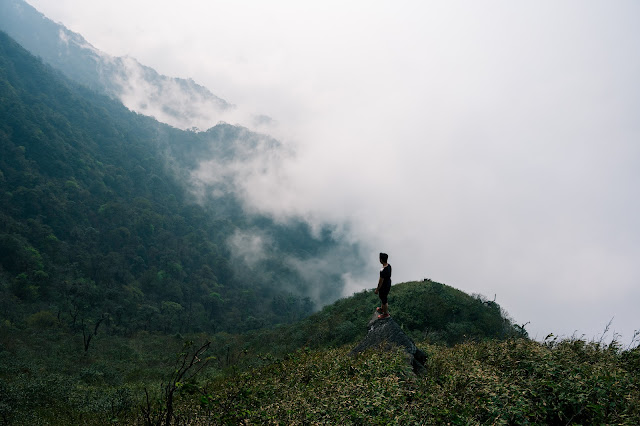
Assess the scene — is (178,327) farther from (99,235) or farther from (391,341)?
(391,341)

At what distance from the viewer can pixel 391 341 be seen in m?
10.1

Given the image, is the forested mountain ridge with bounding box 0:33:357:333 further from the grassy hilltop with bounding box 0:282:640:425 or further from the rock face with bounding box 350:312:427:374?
the rock face with bounding box 350:312:427:374

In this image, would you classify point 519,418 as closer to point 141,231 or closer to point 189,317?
point 189,317

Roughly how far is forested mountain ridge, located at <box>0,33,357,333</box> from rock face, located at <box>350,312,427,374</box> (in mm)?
55660

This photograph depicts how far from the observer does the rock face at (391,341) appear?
9.45 m

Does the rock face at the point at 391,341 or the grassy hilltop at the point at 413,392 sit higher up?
the rock face at the point at 391,341

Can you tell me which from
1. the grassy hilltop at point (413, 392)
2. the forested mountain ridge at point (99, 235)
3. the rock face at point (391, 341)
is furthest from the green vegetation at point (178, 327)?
the forested mountain ridge at point (99, 235)

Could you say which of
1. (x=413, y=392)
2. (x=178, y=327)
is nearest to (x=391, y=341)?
(x=413, y=392)

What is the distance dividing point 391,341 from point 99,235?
11497cm

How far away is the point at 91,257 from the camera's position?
88938mm

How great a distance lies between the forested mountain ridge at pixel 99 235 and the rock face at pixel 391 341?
55.7m

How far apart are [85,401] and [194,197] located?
180536 mm

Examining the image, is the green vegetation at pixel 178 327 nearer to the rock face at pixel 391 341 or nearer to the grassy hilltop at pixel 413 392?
the grassy hilltop at pixel 413 392

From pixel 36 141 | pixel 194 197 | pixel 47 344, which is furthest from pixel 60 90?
pixel 47 344
